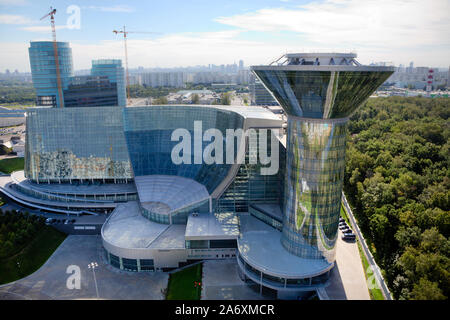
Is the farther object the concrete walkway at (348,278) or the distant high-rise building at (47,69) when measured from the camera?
the distant high-rise building at (47,69)

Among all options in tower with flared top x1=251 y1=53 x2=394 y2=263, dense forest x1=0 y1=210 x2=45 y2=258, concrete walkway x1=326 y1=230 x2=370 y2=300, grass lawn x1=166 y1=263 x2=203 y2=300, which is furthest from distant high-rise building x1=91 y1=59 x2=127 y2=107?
concrete walkway x1=326 y1=230 x2=370 y2=300

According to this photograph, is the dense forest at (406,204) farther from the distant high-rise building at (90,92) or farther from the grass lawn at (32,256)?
the distant high-rise building at (90,92)

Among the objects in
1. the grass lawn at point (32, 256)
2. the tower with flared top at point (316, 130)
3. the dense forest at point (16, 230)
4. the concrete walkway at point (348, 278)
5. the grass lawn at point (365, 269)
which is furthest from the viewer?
the dense forest at point (16, 230)

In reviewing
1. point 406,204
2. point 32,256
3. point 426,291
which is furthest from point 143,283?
point 406,204

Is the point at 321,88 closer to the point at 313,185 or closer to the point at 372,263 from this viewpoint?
the point at 313,185

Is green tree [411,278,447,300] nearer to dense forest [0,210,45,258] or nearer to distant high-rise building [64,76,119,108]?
dense forest [0,210,45,258]

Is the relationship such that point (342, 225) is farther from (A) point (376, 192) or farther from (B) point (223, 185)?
(B) point (223, 185)

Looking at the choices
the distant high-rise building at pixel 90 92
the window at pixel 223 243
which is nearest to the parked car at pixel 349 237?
the window at pixel 223 243
